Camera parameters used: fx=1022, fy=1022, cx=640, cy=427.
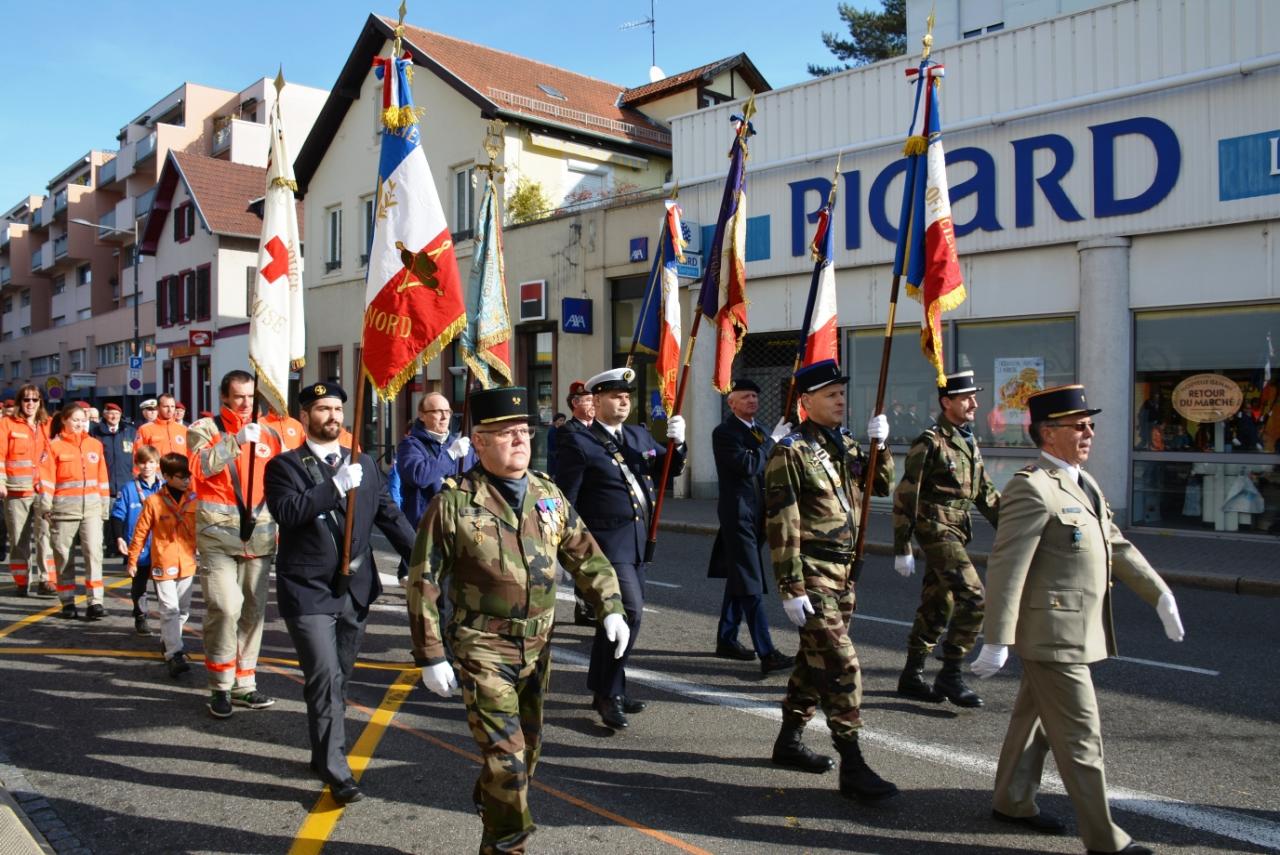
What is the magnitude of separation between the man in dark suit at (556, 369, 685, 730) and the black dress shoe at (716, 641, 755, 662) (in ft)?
4.06

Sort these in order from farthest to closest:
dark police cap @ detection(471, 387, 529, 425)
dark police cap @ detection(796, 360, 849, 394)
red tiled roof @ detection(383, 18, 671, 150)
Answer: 1. red tiled roof @ detection(383, 18, 671, 150)
2. dark police cap @ detection(796, 360, 849, 394)
3. dark police cap @ detection(471, 387, 529, 425)

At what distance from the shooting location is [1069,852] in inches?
158

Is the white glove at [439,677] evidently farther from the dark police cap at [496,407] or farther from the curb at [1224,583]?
the curb at [1224,583]

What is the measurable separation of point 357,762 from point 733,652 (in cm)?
294

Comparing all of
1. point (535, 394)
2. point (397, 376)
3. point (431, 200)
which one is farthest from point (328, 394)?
point (535, 394)

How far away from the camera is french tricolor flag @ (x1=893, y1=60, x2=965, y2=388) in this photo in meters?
6.35

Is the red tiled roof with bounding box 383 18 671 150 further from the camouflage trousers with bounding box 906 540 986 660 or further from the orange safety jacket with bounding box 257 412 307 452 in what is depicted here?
the camouflage trousers with bounding box 906 540 986 660

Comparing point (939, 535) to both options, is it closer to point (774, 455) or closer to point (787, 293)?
point (774, 455)

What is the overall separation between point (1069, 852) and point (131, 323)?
51374 millimetres

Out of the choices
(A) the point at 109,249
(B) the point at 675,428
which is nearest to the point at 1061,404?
(B) the point at 675,428

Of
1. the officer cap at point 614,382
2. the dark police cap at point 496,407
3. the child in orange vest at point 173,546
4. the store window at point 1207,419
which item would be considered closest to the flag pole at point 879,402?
the officer cap at point 614,382

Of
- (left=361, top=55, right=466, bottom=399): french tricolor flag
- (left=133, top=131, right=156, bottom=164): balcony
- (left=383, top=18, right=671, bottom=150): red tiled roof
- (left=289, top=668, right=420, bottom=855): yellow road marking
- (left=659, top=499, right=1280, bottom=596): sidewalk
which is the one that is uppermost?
(left=133, top=131, right=156, bottom=164): balcony

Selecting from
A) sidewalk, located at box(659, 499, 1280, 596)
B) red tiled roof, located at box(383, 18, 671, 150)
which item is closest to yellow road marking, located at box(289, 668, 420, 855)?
sidewalk, located at box(659, 499, 1280, 596)

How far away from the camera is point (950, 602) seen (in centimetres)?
607
